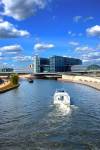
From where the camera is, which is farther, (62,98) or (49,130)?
(62,98)

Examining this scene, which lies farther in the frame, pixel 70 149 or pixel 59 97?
pixel 59 97

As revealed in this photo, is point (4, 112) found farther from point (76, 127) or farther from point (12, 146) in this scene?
point (12, 146)

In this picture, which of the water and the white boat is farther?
the white boat

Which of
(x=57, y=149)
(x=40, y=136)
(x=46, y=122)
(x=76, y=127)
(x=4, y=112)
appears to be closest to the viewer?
(x=57, y=149)

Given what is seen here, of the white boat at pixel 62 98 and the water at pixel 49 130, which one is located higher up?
the white boat at pixel 62 98

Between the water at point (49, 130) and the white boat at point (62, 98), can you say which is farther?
the white boat at point (62, 98)

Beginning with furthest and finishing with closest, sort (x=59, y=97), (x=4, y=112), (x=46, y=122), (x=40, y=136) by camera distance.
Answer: (x=59, y=97) < (x=4, y=112) < (x=46, y=122) < (x=40, y=136)

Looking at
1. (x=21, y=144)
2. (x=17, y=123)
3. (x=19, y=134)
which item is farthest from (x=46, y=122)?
(x=21, y=144)

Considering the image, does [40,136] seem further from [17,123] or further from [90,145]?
[17,123]

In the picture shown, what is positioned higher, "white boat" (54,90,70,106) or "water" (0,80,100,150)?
"white boat" (54,90,70,106)

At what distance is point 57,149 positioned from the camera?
3275 centimetres

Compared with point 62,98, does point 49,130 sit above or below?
below

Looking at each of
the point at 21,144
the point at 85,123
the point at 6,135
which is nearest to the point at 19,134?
the point at 6,135

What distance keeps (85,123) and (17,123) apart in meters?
8.94
